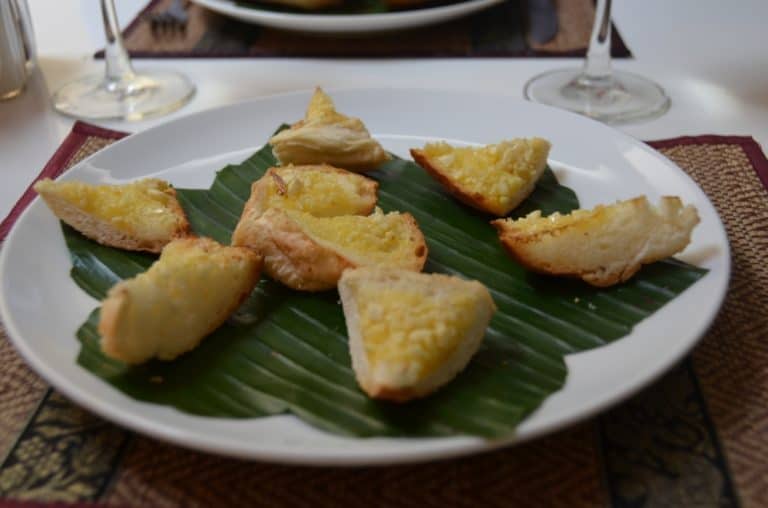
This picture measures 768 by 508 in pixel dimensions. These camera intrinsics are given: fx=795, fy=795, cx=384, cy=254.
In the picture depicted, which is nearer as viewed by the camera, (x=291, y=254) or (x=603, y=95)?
(x=291, y=254)

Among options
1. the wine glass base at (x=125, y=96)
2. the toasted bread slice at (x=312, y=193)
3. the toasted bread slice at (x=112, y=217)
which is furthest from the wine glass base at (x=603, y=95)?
the toasted bread slice at (x=112, y=217)

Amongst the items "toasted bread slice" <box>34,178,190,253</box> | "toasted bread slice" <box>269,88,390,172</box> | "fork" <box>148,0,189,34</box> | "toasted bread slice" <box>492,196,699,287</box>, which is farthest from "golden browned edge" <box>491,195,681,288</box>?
"fork" <box>148,0,189,34</box>

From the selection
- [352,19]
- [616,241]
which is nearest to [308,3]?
[352,19]

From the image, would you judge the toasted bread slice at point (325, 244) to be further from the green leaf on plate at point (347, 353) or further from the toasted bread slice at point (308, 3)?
the toasted bread slice at point (308, 3)

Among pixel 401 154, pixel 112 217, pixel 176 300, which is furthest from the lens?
pixel 401 154

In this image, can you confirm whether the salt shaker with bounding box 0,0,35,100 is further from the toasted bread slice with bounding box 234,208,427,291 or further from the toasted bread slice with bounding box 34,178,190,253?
the toasted bread slice with bounding box 234,208,427,291

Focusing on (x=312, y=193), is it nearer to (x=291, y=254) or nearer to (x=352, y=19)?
(x=291, y=254)
